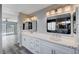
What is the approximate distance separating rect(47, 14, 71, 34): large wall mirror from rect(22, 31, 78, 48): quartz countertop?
89 mm

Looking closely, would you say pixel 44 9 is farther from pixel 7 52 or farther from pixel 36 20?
pixel 7 52

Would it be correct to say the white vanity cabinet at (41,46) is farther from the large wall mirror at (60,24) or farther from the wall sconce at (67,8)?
the wall sconce at (67,8)

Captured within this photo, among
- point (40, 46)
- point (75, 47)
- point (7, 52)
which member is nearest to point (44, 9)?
point (40, 46)

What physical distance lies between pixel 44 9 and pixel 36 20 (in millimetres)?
→ 237

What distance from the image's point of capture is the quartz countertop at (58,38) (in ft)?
5.26

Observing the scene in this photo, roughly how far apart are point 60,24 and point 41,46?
0.49m

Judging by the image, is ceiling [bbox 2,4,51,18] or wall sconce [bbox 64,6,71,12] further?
ceiling [bbox 2,4,51,18]

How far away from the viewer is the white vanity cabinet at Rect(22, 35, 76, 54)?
1654 mm

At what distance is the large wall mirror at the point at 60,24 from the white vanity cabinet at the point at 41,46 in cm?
24

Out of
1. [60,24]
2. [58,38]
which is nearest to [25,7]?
[60,24]

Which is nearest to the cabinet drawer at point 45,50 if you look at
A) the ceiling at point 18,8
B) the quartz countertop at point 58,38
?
the quartz countertop at point 58,38

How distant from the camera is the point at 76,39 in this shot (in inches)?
63.5

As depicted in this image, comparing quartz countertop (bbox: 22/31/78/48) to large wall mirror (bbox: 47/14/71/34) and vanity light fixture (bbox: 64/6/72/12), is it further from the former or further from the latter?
vanity light fixture (bbox: 64/6/72/12)

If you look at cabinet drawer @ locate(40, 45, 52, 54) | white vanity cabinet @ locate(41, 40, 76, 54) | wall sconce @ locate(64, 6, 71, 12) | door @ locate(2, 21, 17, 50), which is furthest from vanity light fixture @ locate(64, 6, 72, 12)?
door @ locate(2, 21, 17, 50)
